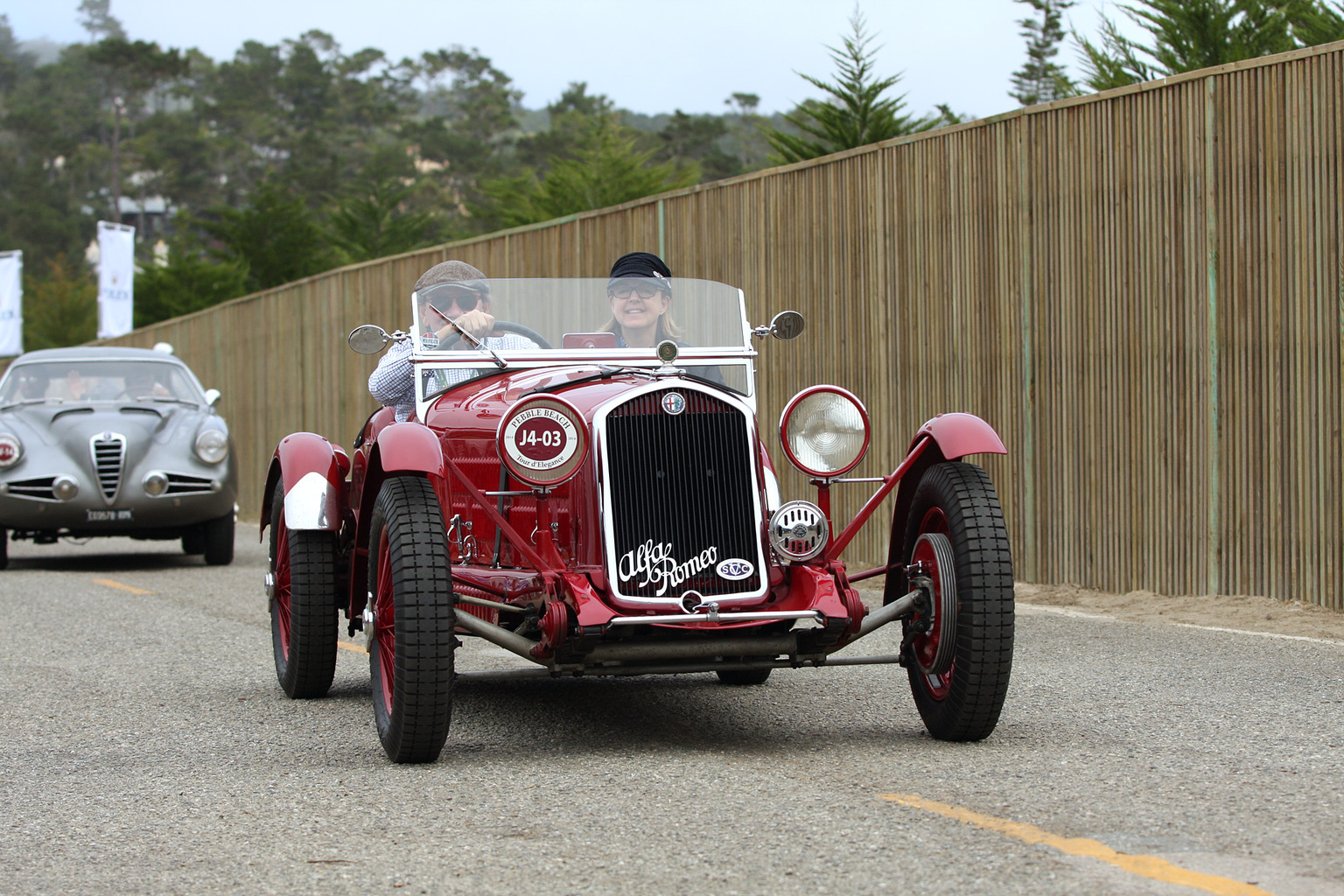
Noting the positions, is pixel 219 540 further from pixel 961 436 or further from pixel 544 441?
pixel 961 436

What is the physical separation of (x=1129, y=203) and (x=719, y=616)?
203 inches

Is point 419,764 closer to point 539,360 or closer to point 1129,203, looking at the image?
point 539,360

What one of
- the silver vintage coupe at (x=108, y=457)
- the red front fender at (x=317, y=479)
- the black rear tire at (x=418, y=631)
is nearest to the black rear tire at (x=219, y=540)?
the silver vintage coupe at (x=108, y=457)

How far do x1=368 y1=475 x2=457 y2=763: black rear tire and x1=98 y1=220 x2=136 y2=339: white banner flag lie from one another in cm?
2716

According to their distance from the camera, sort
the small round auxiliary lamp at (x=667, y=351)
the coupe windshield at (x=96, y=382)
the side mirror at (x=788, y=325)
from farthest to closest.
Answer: the coupe windshield at (x=96, y=382) < the side mirror at (x=788, y=325) < the small round auxiliary lamp at (x=667, y=351)

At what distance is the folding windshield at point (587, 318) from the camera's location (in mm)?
6117

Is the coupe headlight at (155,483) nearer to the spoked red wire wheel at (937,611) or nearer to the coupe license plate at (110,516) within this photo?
the coupe license plate at (110,516)

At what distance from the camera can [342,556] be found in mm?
6367

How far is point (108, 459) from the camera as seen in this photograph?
12.0m

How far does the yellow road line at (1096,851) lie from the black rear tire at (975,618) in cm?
70

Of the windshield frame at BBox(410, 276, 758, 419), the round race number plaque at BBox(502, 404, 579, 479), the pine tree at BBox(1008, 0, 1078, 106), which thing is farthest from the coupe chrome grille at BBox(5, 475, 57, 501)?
the pine tree at BBox(1008, 0, 1078, 106)

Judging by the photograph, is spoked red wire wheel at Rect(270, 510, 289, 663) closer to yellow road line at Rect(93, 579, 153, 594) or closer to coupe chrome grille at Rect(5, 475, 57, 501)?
yellow road line at Rect(93, 579, 153, 594)

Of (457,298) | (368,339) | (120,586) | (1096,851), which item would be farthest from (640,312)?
(120,586)

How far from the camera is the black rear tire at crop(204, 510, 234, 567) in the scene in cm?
1248
